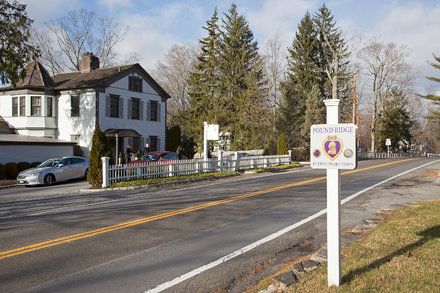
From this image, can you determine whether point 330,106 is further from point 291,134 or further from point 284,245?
point 291,134

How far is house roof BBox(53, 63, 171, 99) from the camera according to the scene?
3262cm

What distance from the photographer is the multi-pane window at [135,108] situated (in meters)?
36.0

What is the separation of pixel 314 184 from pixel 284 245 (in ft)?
33.8

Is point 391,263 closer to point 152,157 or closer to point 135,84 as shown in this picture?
point 152,157

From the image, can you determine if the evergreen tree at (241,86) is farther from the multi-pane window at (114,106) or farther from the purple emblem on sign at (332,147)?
the purple emblem on sign at (332,147)

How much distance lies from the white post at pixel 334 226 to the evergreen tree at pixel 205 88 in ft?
144

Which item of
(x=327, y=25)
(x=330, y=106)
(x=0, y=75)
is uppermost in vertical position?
(x=327, y=25)

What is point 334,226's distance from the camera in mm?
4777

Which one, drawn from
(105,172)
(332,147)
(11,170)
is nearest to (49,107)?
(11,170)

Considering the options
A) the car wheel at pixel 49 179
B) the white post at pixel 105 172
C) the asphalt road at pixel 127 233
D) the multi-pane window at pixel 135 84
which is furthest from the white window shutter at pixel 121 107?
the asphalt road at pixel 127 233

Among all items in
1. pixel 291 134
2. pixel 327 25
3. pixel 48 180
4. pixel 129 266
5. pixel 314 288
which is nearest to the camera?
pixel 314 288

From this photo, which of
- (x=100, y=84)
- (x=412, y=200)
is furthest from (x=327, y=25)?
(x=412, y=200)

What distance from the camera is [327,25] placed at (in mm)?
60969

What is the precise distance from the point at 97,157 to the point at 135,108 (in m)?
18.7
